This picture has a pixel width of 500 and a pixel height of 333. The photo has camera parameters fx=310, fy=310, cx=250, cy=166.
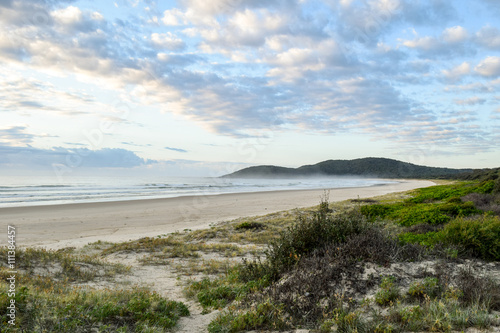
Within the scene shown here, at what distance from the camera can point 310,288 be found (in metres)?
5.24

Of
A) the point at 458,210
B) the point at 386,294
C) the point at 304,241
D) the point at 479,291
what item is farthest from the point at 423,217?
the point at 386,294

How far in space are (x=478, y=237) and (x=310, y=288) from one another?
4.50 meters

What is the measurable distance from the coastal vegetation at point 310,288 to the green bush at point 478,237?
2cm

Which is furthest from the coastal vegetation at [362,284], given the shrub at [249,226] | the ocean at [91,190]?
the ocean at [91,190]

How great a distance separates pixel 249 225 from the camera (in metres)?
15.8

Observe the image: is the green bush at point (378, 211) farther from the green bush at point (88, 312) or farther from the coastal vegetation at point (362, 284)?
the green bush at point (88, 312)

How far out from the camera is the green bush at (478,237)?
6777mm

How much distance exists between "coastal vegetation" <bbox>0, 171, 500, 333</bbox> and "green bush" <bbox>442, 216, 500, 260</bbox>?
22mm

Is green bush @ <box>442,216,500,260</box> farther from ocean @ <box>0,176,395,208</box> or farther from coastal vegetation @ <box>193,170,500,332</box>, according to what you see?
ocean @ <box>0,176,395,208</box>

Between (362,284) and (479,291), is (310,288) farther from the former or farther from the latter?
(479,291)

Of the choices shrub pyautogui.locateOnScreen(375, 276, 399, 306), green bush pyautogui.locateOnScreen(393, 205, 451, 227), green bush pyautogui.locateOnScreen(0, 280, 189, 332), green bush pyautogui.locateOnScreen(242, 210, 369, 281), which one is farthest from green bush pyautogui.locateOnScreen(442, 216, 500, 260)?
green bush pyautogui.locateOnScreen(0, 280, 189, 332)

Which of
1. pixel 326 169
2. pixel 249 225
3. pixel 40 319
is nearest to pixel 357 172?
pixel 326 169

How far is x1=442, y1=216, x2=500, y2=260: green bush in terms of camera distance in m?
6.78

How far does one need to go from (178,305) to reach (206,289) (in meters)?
1.17
